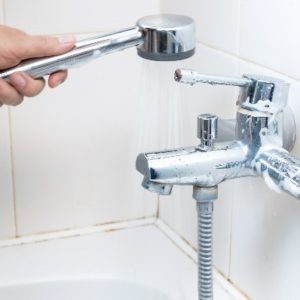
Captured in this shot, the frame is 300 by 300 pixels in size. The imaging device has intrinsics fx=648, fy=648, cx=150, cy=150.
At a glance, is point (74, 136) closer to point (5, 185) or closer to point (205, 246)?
point (5, 185)

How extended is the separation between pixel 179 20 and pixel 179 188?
0.30 metres

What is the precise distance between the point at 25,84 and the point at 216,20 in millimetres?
235

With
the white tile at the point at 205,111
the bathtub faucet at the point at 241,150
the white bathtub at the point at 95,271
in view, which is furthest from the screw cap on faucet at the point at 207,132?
the white bathtub at the point at 95,271

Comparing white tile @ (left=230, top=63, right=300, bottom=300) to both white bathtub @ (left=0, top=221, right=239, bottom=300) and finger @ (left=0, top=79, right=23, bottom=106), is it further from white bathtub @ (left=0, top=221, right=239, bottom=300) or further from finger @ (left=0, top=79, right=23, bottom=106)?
finger @ (left=0, top=79, right=23, bottom=106)

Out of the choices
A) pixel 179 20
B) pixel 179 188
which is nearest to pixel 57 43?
pixel 179 20

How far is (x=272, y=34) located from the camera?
0.59m

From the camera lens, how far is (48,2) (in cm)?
76

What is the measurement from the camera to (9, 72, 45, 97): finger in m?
0.55

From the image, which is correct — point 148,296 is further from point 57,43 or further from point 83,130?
point 57,43

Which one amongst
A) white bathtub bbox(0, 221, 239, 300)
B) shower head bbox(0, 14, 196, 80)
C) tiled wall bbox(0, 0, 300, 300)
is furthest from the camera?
white bathtub bbox(0, 221, 239, 300)

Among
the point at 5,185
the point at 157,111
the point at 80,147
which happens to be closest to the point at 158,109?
the point at 157,111

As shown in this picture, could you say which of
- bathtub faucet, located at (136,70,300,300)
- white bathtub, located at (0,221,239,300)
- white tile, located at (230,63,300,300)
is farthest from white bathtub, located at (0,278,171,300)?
bathtub faucet, located at (136,70,300,300)

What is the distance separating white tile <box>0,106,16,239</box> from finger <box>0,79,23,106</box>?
17cm

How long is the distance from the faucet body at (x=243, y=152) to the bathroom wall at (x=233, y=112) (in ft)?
0.12
